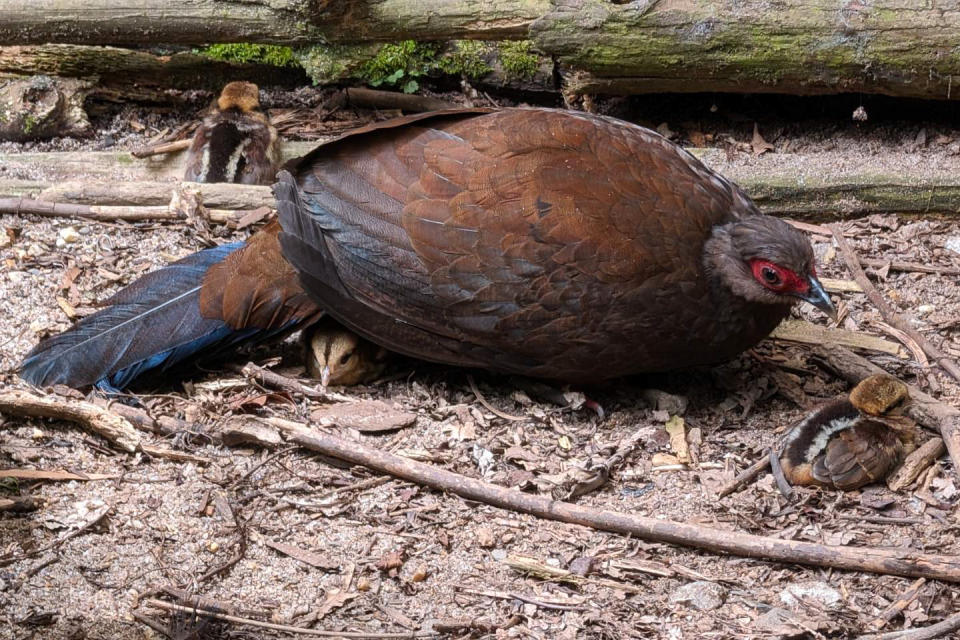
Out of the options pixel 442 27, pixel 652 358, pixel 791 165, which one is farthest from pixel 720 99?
pixel 652 358

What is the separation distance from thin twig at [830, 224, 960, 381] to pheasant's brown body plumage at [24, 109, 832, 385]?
881 millimetres

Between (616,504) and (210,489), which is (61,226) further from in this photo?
(616,504)

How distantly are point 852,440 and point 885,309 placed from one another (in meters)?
1.35

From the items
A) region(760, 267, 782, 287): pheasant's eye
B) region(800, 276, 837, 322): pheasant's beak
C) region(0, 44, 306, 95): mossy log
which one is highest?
region(0, 44, 306, 95): mossy log

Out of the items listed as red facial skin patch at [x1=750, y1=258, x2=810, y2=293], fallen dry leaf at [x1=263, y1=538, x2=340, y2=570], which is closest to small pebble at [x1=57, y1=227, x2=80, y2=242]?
fallen dry leaf at [x1=263, y1=538, x2=340, y2=570]

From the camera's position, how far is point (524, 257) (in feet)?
15.0

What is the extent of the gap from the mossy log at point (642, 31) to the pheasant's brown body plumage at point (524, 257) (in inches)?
52.2

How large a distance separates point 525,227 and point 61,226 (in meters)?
2.80

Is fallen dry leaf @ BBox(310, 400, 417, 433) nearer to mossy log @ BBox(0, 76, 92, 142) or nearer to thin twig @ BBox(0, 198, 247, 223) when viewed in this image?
thin twig @ BBox(0, 198, 247, 223)

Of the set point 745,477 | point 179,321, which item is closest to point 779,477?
point 745,477

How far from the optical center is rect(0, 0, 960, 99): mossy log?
6059 mm

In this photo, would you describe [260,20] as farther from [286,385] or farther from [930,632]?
[930,632]

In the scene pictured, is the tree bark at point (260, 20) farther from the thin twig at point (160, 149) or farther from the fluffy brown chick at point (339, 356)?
the fluffy brown chick at point (339, 356)

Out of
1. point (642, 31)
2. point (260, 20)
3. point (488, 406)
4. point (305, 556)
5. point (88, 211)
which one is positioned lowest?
point (305, 556)
